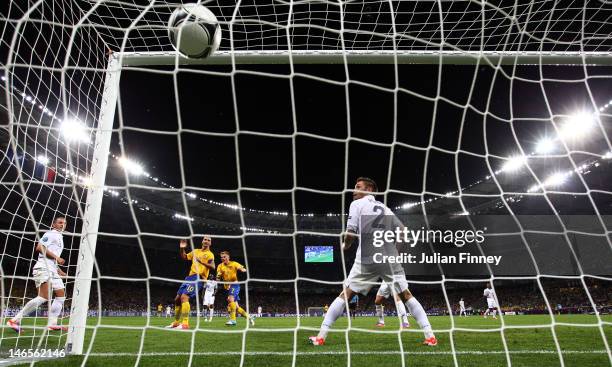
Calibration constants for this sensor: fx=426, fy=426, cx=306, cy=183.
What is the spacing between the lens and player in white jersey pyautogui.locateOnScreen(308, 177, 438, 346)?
369 centimetres

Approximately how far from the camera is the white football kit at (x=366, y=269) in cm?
370

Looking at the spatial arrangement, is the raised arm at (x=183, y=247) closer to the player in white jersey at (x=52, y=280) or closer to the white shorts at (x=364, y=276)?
the player in white jersey at (x=52, y=280)

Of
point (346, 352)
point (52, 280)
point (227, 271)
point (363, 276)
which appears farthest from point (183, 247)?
point (227, 271)

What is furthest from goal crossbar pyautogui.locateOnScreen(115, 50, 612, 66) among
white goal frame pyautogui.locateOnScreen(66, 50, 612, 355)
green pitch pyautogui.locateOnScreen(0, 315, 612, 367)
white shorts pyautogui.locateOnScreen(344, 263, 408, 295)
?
green pitch pyautogui.locateOnScreen(0, 315, 612, 367)

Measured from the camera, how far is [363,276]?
3711 millimetres

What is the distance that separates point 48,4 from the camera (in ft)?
11.9

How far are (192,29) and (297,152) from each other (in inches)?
525

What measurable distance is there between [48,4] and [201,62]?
1389 millimetres

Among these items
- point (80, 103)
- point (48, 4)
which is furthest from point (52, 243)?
point (48, 4)

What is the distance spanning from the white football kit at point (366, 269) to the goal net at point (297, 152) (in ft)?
1.32

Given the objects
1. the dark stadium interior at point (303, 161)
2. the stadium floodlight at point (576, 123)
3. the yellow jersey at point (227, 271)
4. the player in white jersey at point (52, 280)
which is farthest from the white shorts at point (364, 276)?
the yellow jersey at point (227, 271)

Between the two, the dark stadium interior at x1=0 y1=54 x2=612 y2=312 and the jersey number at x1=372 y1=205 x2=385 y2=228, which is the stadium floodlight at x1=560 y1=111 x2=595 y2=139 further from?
the jersey number at x1=372 y1=205 x2=385 y2=228

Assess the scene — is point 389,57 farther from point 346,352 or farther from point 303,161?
point 303,161

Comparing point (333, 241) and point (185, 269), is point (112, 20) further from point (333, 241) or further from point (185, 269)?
point (185, 269)
